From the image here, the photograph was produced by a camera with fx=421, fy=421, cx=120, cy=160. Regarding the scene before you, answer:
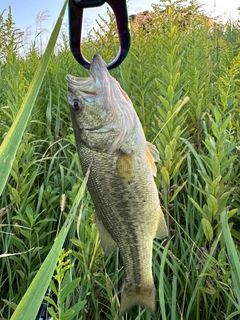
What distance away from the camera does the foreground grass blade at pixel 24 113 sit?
63 centimetres

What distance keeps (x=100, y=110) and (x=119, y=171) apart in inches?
7.7

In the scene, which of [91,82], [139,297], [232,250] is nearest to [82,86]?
[91,82]

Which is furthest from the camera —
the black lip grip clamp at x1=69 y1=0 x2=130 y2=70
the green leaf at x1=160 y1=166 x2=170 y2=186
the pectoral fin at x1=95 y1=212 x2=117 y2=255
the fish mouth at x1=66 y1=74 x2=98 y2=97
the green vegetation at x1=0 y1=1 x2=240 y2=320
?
the green leaf at x1=160 y1=166 x2=170 y2=186

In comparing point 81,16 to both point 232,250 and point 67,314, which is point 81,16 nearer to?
point 67,314

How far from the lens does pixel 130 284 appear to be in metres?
1.06

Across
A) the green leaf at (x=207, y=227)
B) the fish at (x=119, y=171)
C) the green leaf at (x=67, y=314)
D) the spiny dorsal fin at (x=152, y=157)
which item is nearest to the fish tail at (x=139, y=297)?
the fish at (x=119, y=171)

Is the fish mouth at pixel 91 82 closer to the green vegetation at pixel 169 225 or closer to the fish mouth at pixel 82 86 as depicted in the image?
the fish mouth at pixel 82 86

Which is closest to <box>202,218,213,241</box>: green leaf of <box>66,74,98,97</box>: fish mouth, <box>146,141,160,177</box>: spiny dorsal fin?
<box>146,141,160,177</box>: spiny dorsal fin

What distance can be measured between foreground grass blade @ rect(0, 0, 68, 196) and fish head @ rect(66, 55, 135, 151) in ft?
0.87

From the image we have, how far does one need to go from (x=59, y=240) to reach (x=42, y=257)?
1.55m

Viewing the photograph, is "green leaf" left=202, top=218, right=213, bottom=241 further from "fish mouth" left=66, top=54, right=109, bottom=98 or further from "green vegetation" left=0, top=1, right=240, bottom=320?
"fish mouth" left=66, top=54, right=109, bottom=98

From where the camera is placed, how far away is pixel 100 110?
101 cm

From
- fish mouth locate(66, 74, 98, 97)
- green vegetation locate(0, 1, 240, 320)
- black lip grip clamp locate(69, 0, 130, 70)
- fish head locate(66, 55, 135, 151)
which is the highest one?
black lip grip clamp locate(69, 0, 130, 70)

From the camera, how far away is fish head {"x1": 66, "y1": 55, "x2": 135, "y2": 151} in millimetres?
934
